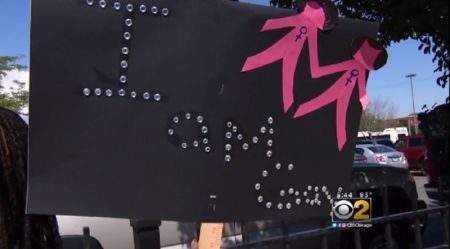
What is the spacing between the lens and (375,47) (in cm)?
216

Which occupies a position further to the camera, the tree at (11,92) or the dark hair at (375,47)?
the tree at (11,92)

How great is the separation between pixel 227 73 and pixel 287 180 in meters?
0.49

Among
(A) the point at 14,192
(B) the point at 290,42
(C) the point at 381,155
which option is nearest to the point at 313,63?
(B) the point at 290,42

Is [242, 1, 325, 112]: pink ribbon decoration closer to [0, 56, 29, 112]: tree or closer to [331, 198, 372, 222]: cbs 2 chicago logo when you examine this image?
[331, 198, 372, 222]: cbs 2 chicago logo

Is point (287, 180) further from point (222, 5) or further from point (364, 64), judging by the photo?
point (222, 5)

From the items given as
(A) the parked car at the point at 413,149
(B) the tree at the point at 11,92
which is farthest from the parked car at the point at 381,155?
(B) the tree at the point at 11,92

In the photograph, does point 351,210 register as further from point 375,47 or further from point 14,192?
point 14,192

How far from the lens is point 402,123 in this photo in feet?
214

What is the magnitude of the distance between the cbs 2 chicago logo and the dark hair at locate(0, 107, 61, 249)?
4.23 feet

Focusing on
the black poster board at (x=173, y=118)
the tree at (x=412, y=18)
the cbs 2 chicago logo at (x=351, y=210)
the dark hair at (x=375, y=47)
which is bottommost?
the cbs 2 chicago logo at (x=351, y=210)

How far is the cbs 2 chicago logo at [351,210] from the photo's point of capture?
2504 millimetres

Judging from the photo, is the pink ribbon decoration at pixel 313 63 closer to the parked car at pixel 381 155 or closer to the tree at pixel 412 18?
the tree at pixel 412 18

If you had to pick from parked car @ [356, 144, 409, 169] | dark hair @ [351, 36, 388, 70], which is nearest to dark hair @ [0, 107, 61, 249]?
dark hair @ [351, 36, 388, 70]

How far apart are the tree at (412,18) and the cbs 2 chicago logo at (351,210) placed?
0.75m
